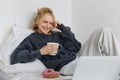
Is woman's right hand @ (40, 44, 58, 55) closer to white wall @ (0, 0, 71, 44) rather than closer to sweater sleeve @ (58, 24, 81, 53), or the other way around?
sweater sleeve @ (58, 24, 81, 53)

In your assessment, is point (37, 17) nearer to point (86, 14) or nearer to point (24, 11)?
point (24, 11)

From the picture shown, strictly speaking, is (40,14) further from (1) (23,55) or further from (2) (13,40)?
(1) (23,55)

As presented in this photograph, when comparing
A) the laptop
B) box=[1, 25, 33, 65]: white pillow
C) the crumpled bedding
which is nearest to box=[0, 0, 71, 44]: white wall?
box=[1, 25, 33, 65]: white pillow

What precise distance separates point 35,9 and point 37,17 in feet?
0.55

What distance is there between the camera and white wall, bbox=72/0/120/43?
7.37 feet

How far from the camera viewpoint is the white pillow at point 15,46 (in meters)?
1.76

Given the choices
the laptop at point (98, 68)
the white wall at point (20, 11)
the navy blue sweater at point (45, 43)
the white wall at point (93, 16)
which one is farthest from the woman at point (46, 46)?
the laptop at point (98, 68)

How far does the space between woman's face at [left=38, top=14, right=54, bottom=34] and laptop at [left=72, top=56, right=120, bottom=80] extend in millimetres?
806

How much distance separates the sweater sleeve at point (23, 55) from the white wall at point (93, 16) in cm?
72

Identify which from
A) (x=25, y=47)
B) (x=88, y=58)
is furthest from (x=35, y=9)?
Answer: (x=88, y=58)

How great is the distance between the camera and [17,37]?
1923 mm

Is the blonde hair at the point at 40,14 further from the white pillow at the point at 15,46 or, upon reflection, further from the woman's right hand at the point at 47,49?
the woman's right hand at the point at 47,49

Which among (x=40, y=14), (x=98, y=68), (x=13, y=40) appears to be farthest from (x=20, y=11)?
(x=98, y=68)

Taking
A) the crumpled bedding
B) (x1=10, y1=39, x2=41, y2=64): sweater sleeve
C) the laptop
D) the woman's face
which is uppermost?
the woman's face
